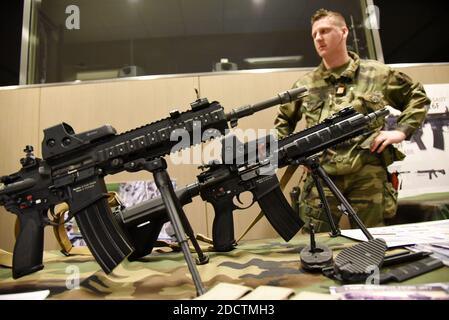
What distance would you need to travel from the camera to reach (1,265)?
118cm

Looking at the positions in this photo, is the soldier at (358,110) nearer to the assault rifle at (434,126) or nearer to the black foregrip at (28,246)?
the assault rifle at (434,126)

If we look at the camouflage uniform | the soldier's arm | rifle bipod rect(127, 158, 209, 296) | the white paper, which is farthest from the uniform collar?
rifle bipod rect(127, 158, 209, 296)

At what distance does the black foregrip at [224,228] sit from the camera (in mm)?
1150

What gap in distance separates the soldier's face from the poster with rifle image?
2.27 ft

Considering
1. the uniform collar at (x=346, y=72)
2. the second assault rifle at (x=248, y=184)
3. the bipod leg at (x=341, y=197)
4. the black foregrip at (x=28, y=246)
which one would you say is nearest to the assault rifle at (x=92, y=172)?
the black foregrip at (x=28, y=246)

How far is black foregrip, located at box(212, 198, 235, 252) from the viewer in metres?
1.15

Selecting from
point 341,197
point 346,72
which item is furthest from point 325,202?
point 346,72

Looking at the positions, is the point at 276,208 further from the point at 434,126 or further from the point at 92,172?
the point at 434,126

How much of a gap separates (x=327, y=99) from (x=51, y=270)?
1.36m

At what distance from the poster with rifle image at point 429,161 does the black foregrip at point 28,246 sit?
1856mm

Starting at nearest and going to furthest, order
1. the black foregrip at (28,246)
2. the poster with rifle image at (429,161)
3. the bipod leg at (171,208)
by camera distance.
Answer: the bipod leg at (171,208) → the black foregrip at (28,246) → the poster with rifle image at (429,161)

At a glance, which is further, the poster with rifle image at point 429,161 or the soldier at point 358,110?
the poster with rifle image at point 429,161

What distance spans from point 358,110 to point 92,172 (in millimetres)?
1143

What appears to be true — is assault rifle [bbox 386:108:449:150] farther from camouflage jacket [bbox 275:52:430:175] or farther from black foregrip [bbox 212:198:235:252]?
black foregrip [bbox 212:198:235:252]
